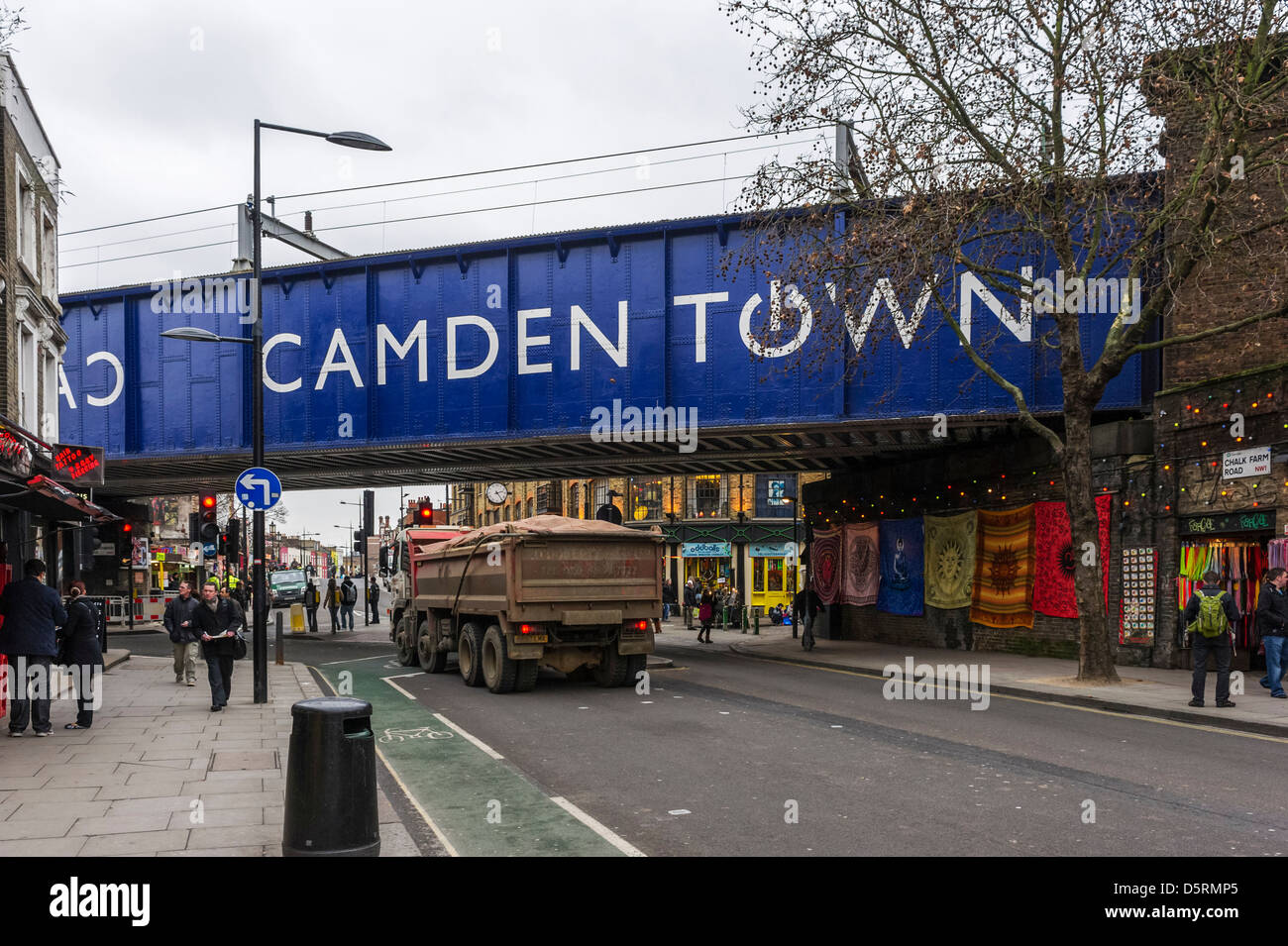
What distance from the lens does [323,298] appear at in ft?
82.7

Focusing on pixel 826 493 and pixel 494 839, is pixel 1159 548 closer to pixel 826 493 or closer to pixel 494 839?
pixel 826 493

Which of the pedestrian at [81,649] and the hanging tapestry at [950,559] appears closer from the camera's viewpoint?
the pedestrian at [81,649]

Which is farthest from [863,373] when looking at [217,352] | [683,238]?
[217,352]

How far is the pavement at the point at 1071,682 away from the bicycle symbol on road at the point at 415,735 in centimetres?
806

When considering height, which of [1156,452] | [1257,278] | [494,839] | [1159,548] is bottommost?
[494,839]

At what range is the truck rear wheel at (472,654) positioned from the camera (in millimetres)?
16578

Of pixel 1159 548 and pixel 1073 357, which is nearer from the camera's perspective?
pixel 1073 357

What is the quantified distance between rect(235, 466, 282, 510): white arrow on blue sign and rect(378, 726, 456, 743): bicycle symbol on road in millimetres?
4650

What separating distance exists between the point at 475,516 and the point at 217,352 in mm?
65736

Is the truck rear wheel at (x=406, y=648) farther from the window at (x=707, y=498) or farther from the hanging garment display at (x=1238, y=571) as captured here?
the window at (x=707, y=498)

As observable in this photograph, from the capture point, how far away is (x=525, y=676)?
15.6 metres

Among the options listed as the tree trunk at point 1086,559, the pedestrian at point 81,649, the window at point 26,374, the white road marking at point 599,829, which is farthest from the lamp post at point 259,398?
the tree trunk at point 1086,559
